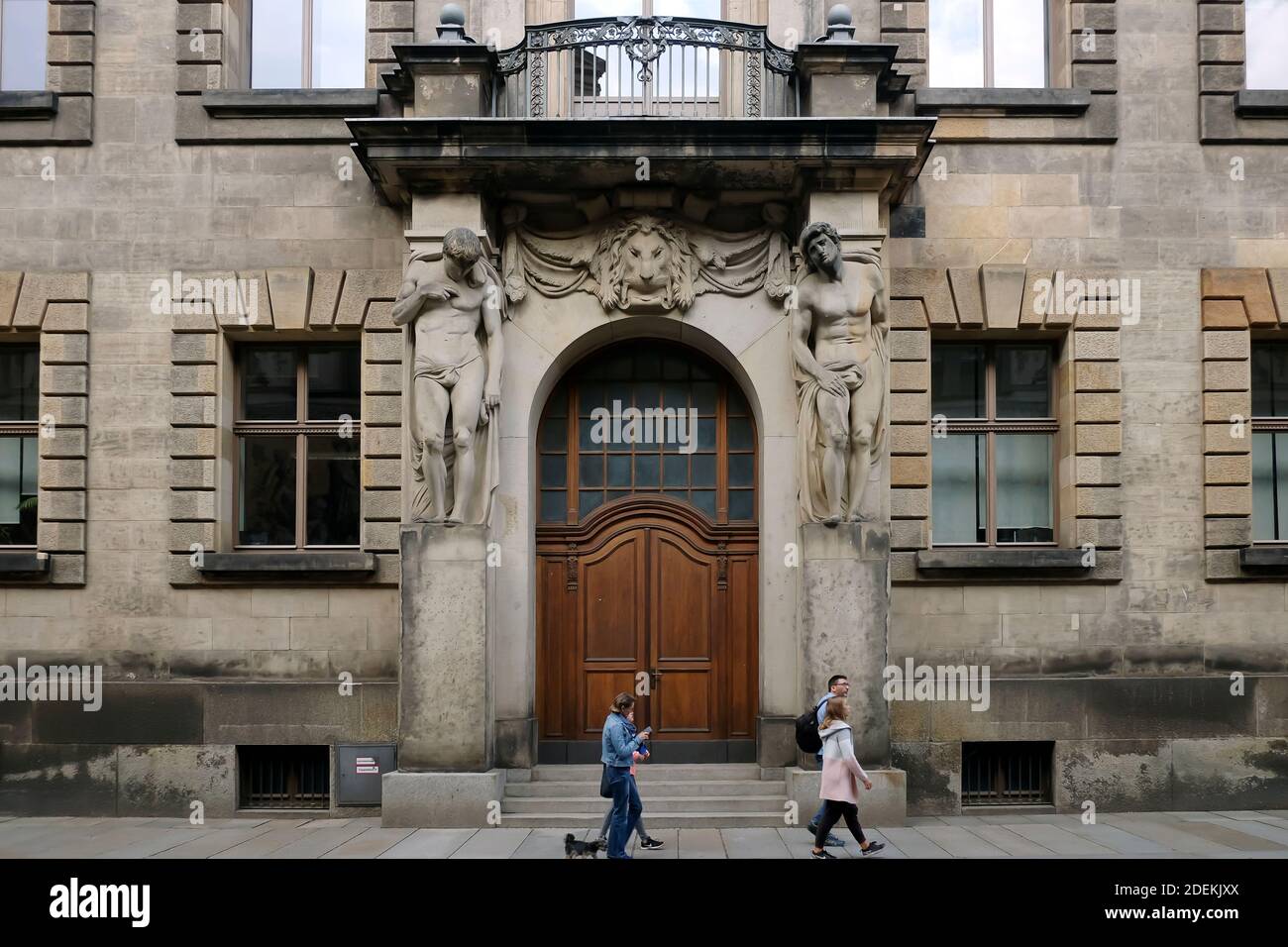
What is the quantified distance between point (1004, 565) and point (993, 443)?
1581 mm

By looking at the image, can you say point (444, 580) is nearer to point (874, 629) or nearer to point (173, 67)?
point (874, 629)

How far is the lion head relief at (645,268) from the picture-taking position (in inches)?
520

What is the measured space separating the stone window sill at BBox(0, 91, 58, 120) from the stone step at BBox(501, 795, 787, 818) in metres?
9.73

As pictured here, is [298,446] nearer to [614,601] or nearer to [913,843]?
[614,601]

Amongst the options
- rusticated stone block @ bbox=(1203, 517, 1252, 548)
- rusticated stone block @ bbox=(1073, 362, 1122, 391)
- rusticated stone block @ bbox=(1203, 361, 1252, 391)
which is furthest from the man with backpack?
rusticated stone block @ bbox=(1203, 361, 1252, 391)

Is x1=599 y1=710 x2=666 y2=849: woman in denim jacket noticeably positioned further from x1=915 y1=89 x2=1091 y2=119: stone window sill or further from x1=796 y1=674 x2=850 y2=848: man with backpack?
x1=915 y1=89 x2=1091 y2=119: stone window sill

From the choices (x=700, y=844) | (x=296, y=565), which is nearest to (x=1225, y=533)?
(x=700, y=844)

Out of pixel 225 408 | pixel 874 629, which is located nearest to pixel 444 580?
pixel 225 408

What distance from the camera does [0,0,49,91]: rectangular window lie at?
14438 mm

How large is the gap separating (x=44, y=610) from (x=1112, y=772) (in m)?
12.5

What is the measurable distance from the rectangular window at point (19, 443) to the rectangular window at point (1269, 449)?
48.2 ft

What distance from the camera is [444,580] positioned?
41.1ft

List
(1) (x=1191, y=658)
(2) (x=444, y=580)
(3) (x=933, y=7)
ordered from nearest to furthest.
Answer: (2) (x=444, y=580), (1) (x=1191, y=658), (3) (x=933, y=7)

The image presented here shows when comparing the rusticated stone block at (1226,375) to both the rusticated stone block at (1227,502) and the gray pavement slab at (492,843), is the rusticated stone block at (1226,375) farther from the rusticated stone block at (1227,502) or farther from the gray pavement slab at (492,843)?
the gray pavement slab at (492,843)
